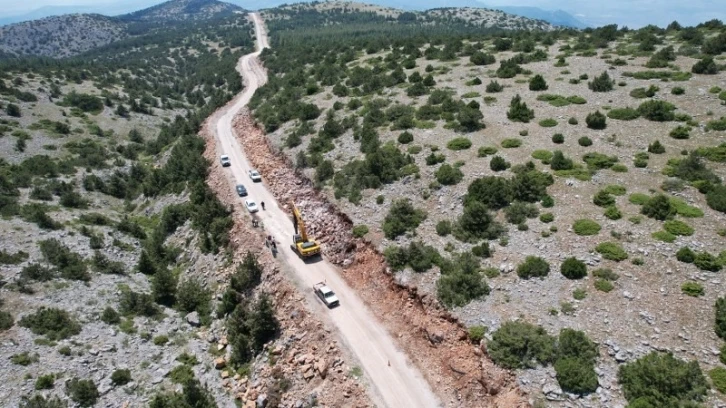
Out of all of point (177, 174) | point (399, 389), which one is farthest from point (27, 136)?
point (399, 389)

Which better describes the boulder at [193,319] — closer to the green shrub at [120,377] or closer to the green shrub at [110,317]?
the green shrub at [110,317]

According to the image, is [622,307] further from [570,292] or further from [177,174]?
[177,174]

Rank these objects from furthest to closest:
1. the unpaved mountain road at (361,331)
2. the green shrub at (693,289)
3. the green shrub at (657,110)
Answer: the green shrub at (657,110)
the unpaved mountain road at (361,331)
the green shrub at (693,289)

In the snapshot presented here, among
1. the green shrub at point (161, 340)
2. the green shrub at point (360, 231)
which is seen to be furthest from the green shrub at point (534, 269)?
the green shrub at point (161, 340)

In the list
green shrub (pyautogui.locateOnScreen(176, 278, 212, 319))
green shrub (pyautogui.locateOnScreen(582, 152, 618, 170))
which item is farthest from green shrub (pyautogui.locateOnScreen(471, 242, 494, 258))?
green shrub (pyautogui.locateOnScreen(176, 278, 212, 319))

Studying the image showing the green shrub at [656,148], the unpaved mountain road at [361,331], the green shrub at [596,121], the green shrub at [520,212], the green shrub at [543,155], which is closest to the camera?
the unpaved mountain road at [361,331]

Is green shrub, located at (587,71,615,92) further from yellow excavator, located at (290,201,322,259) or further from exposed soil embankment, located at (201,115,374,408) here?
exposed soil embankment, located at (201,115,374,408)

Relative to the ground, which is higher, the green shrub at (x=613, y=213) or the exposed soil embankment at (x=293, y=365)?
the green shrub at (x=613, y=213)
